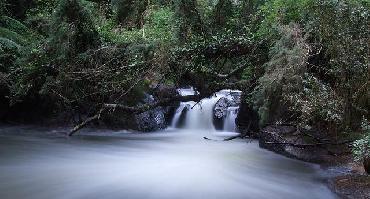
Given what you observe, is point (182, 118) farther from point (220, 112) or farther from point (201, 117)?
point (220, 112)

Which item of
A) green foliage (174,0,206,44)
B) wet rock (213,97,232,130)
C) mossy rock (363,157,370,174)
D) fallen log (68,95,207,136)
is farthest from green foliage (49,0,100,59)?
mossy rock (363,157,370,174)

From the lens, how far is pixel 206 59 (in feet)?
40.0

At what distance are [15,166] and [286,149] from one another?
6205 mm

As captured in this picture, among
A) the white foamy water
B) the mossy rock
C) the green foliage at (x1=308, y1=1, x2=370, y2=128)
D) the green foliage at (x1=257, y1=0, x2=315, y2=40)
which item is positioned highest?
the green foliage at (x1=257, y1=0, x2=315, y2=40)

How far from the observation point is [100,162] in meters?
9.76

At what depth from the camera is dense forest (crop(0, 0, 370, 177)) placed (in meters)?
8.67

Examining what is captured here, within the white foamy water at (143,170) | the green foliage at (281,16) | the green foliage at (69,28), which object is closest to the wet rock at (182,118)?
the white foamy water at (143,170)

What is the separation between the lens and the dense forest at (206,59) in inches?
341

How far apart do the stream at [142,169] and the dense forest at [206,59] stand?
3.30 feet

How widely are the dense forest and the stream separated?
1.01 metres

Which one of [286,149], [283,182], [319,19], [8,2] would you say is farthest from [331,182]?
[8,2]

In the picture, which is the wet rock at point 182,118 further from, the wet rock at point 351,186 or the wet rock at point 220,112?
the wet rock at point 351,186

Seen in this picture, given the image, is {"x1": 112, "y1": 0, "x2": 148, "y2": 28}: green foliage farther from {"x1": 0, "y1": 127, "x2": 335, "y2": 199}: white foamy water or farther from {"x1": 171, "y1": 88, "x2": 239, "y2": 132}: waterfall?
{"x1": 0, "y1": 127, "x2": 335, "y2": 199}: white foamy water

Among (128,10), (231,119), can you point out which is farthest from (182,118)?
(128,10)
